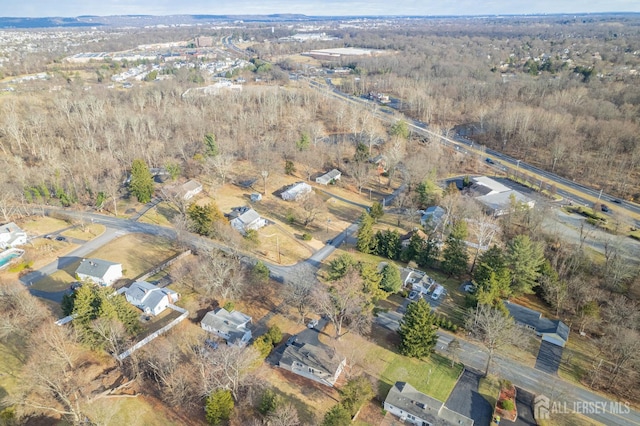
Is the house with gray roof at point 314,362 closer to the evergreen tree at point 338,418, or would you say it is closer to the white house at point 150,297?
the evergreen tree at point 338,418

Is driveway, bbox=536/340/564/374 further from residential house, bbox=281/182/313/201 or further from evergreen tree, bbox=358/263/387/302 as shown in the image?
residential house, bbox=281/182/313/201

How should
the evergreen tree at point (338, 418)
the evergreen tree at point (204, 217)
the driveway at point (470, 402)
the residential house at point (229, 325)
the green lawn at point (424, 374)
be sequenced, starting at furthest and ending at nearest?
1. the evergreen tree at point (204, 217)
2. the residential house at point (229, 325)
3. the green lawn at point (424, 374)
4. the driveway at point (470, 402)
5. the evergreen tree at point (338, 418)

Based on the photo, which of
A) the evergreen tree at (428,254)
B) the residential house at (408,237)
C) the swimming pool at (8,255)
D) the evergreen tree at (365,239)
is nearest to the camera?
the swimming pool at (8,255)

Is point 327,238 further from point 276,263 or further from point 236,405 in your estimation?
point 236,405

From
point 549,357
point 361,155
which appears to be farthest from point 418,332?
point 361,155

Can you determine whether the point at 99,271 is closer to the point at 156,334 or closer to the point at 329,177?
the point at 156,334

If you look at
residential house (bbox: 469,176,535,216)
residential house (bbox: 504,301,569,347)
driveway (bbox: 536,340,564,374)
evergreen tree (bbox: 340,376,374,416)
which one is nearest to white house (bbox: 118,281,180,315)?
evergreen tree (bbox: 340,376,374,416)

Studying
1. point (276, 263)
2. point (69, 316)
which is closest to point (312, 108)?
point (276, 263)

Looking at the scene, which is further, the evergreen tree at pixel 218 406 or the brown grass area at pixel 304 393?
the brown grass area at pixel 304 393

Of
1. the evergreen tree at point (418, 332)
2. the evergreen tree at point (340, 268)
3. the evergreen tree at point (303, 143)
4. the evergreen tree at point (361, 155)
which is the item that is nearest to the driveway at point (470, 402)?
the evergreen tree at point (418, 332)
